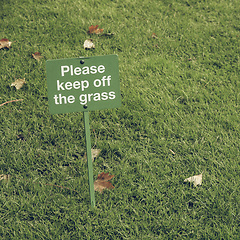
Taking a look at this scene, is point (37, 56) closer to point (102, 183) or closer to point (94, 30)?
point (94, 30)

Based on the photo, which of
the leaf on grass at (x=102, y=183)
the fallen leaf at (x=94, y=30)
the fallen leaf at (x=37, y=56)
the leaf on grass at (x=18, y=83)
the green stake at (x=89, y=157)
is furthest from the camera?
the fallen leaf at (x=94, y=30)

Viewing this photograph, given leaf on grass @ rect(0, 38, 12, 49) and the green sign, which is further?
leaf on grass @ rect(0, 38, 12, 49)

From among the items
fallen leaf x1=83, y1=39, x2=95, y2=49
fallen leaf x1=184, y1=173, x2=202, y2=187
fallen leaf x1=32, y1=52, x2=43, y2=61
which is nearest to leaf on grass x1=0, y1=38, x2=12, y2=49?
fallen leaf x1=32, y1=52, x2=43, y2=61

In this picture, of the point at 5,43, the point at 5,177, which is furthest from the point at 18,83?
the point at 5,177

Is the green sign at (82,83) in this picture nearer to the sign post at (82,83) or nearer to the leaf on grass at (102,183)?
the sign post at (82,83)

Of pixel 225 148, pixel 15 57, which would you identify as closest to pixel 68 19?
pixel 15 57

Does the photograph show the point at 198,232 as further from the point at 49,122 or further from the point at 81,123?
the point at 49,122

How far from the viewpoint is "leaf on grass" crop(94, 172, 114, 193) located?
229 cm

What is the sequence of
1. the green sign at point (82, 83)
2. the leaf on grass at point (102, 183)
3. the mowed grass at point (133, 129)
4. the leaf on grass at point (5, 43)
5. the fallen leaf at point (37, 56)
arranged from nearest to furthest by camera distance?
the green sign at point (82, 83) → the mowed grass at point (133, 129) → the leaf on grass at point (102, 183) → the fallen leaf at point (37, 56) → the leaf on grass at point (5, 43)

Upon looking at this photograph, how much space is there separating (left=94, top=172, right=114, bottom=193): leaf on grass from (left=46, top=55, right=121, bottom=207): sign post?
44 cm

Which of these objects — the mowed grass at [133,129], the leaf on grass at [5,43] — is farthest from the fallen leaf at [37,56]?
the leaf on grass at [5,43]

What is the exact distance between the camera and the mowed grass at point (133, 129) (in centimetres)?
211

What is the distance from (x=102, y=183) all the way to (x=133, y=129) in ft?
2.12

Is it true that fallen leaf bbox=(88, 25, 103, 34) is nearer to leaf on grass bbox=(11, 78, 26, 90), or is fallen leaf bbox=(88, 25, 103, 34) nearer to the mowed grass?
the mowed grass
